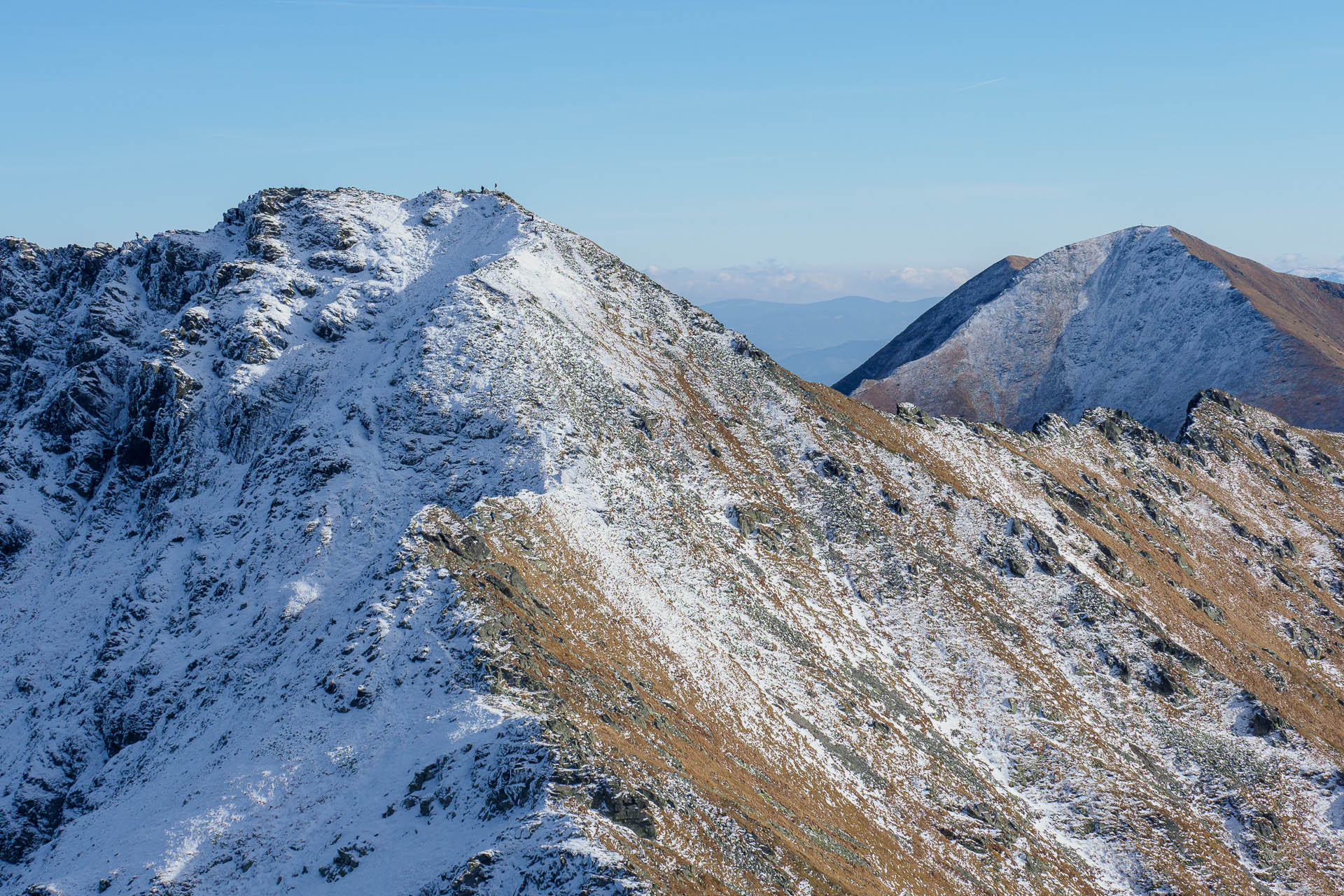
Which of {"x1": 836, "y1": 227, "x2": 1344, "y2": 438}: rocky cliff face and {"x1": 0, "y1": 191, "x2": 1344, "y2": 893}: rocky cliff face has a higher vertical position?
{"x1": 836, "y1": 227, "x2": 1344, "y2": 438}: rocky cliff face

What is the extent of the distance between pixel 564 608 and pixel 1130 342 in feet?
455

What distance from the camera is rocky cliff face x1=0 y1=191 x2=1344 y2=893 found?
123ft

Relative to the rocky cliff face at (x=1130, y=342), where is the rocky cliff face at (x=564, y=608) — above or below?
below

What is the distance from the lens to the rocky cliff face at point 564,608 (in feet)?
123

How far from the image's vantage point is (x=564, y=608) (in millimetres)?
50344

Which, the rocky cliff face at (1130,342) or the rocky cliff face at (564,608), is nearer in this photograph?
the rocky cliff face at (564,608)

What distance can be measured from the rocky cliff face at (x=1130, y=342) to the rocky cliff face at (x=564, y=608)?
4914 centimetres

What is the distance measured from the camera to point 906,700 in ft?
191

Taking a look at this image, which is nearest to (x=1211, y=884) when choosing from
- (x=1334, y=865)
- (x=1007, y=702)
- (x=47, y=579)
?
(x=1334, y=865)

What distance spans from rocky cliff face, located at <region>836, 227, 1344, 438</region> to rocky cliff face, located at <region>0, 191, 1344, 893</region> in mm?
49142

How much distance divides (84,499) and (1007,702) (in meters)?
72.0

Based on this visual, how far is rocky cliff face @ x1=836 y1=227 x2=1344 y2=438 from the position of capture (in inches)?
5349

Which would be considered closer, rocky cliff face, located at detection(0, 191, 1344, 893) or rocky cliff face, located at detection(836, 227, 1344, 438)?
rocky cliff face, located at detection(0, 191, 1344, 893)

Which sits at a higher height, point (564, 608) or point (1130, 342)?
point (1130, 342)
